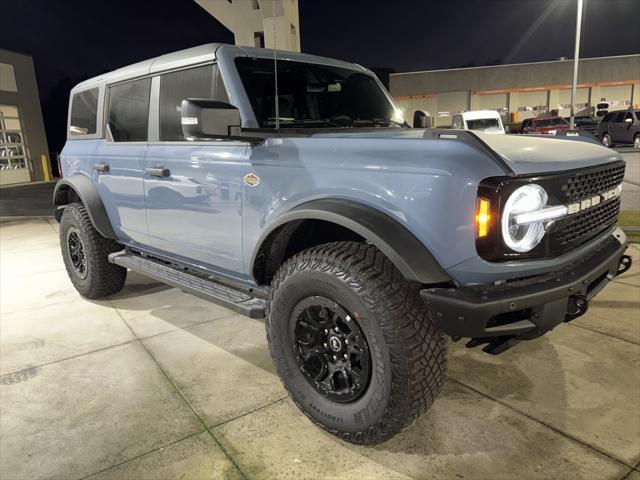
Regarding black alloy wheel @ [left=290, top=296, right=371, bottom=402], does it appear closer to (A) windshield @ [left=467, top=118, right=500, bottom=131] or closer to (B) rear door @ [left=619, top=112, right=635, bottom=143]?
(A) windshield @ [left=467, top=118, right=500, bottom=131]

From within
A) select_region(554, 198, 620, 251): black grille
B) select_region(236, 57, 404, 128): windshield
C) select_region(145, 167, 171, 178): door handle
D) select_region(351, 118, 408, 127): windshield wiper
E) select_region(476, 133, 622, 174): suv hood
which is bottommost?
select_region(554, 198, 620, 251): black grille

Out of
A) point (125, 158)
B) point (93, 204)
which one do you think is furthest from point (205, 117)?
point (93, 204)

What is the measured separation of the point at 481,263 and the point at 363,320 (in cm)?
58

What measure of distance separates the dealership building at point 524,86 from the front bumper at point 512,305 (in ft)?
129

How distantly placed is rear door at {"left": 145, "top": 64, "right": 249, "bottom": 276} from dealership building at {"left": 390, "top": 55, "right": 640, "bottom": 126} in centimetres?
3803

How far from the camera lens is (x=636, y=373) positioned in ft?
10.2

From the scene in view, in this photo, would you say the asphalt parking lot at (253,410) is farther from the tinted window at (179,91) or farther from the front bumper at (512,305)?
the tinted window at (179,91)

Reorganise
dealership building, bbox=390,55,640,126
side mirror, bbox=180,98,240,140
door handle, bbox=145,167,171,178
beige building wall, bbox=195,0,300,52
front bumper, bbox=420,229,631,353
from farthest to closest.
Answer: dealership building, bbox=390,55,640,126, beige building wall, bbox=195,0,300,52, door handle, bbox=145,167,171,178, side mirror, bbox=180,98,240,140, front bumper, bbox=420,229,631,353

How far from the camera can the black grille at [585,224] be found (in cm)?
224

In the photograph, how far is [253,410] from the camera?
2.84 m

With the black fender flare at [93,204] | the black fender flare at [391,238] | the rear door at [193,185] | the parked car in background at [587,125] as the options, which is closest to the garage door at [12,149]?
the black fender flare at [93,204]

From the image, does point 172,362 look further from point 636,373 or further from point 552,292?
point 636,373

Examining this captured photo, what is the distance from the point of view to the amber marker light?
199cm

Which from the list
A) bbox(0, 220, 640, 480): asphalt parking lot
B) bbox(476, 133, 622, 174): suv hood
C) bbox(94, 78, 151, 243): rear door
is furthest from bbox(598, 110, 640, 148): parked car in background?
bbox(94, 78, 151, 243): rear door
